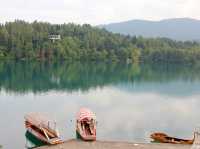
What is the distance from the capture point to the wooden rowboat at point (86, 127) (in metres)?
37.0

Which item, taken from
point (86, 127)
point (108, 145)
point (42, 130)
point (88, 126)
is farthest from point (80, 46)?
point (108, 145)

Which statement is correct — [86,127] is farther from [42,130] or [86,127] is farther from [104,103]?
[104,103]

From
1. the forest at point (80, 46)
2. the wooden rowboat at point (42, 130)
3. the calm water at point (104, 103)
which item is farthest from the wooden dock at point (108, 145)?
the forest at point (80, 46)

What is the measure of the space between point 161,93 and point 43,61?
67.0m

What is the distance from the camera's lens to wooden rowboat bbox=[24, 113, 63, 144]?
36.5 metres

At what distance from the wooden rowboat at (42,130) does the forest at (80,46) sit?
3711 inches

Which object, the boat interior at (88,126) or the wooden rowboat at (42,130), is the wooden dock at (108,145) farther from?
the boat interior at (88,126)

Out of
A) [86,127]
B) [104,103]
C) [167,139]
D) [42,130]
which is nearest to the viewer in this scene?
[167,139]

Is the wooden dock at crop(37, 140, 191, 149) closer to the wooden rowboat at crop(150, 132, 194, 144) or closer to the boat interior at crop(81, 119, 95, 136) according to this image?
the wooden rowboat at crop(150, 132, 194, 144)

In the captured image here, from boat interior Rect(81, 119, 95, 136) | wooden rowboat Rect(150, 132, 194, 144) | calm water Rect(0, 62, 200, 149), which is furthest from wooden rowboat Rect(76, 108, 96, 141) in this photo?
wooden rowboat Rect(150, 132, 194, 144)

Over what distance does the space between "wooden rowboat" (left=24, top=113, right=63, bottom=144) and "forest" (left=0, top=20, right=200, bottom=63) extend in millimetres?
94267

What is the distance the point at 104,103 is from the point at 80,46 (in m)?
101

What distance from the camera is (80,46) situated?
162 m

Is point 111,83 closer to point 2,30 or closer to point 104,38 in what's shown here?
point 2,30
